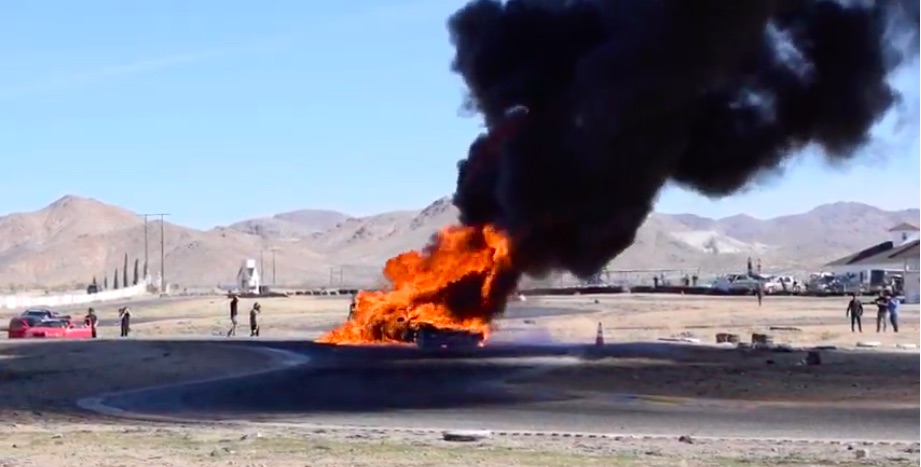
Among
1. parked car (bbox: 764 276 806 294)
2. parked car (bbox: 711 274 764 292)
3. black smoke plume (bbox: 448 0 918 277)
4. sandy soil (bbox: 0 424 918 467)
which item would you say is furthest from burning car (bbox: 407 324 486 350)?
parked car (bbox: 711 274 764 292)

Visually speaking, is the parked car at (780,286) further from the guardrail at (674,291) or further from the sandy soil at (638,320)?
the sandy soil at (638,320)

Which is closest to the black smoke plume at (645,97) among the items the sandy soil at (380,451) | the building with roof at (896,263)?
the sandy soil at (380,451)

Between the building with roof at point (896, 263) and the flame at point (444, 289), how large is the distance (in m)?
47.4

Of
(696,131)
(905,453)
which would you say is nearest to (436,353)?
(696,131)

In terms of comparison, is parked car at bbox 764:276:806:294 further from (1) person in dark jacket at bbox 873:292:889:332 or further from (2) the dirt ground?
(1) person in dark jacket at bbox 873:292:889:332

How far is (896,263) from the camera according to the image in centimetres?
11831

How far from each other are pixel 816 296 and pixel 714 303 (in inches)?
582

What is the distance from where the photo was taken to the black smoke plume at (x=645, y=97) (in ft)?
109

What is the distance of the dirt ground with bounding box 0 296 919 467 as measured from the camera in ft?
57.8

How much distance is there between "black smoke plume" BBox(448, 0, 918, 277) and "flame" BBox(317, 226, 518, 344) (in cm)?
184

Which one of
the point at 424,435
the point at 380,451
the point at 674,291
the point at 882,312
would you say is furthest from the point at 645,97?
the point at 674,291

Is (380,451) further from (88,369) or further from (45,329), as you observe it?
(45,329)

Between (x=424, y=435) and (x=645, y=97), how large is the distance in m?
14.6

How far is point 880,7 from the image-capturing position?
35000 mm
